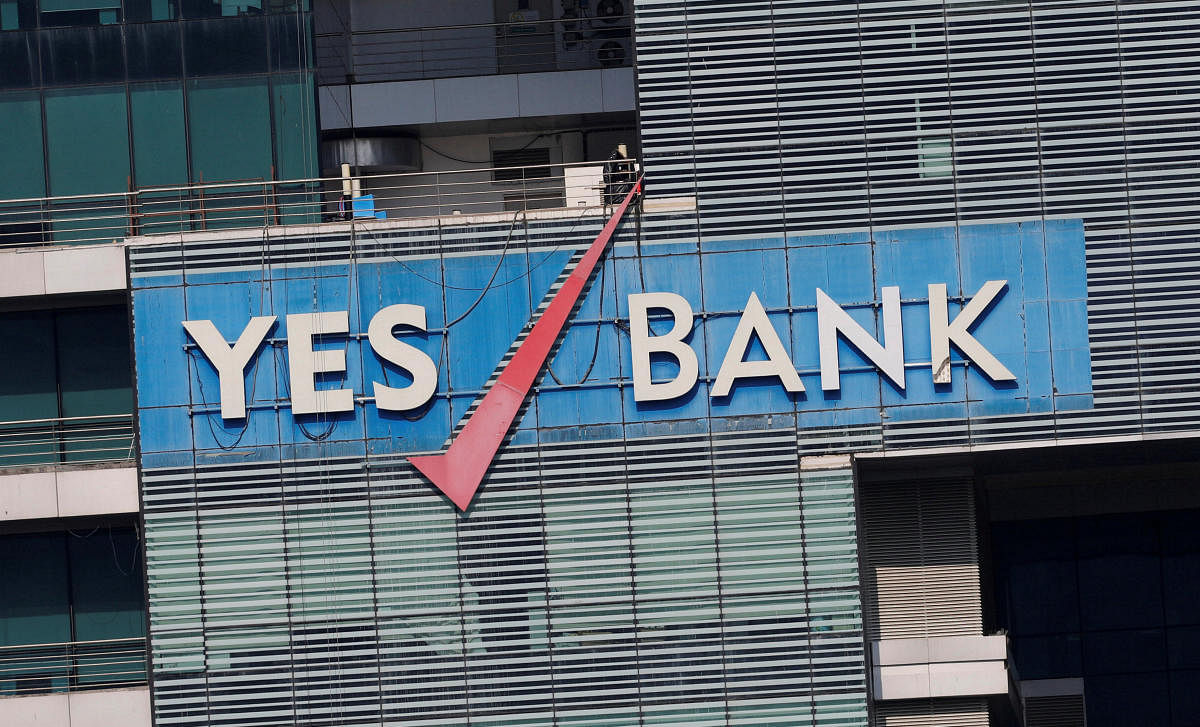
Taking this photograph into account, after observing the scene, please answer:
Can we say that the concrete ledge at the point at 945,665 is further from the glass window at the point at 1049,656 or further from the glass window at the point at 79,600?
the glass window at the point at 79,600

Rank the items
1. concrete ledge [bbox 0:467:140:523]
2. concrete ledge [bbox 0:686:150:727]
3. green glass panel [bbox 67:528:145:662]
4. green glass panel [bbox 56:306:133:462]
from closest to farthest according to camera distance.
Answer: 1. concrete ledge [bbox 0:686:150:727]
2. concrete ledge [bbox 0:467:140:523]
3. green glass panel [bbox 67:528:145:662]
4. green glass panel [bbox 56:306:133:462]

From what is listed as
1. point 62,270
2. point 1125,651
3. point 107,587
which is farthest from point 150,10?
point 1125,651

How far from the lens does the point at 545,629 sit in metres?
28.2

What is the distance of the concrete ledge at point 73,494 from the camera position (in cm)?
2938

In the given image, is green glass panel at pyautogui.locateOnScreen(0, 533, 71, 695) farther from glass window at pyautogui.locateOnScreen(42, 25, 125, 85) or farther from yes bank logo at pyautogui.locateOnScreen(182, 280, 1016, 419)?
glass window at pyautogui.locateOnScreen(42, 25, 125, 85)

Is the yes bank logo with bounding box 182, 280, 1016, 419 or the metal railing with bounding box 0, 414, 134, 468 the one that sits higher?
the yes bank logo with bounding box 182, 280, 1016, 419

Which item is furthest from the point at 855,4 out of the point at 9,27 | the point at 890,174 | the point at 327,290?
the point at 9,27

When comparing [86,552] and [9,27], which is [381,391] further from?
[9,27]

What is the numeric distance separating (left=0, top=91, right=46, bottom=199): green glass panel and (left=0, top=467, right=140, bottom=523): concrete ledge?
6023 millimetres

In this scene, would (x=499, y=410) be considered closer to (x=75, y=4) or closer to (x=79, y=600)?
(x=79, y=600)

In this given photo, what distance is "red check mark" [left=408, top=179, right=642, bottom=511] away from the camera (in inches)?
1109

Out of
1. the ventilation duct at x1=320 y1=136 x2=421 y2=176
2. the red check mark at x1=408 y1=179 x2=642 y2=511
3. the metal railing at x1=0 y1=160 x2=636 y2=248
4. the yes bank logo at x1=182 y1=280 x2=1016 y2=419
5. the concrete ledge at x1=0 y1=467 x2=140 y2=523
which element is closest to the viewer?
the yes bank logo at x1=182 y1=280 x2=1016 y2=419

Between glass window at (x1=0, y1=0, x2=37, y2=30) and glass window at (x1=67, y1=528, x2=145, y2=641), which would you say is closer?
glass window at (x1=67, y1=528, x2=145, y2=641)

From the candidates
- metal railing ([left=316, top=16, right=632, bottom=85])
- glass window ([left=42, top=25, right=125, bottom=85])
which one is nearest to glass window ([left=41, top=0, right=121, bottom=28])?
glass window ([left=42, top=25, right=125, bottom=85])
